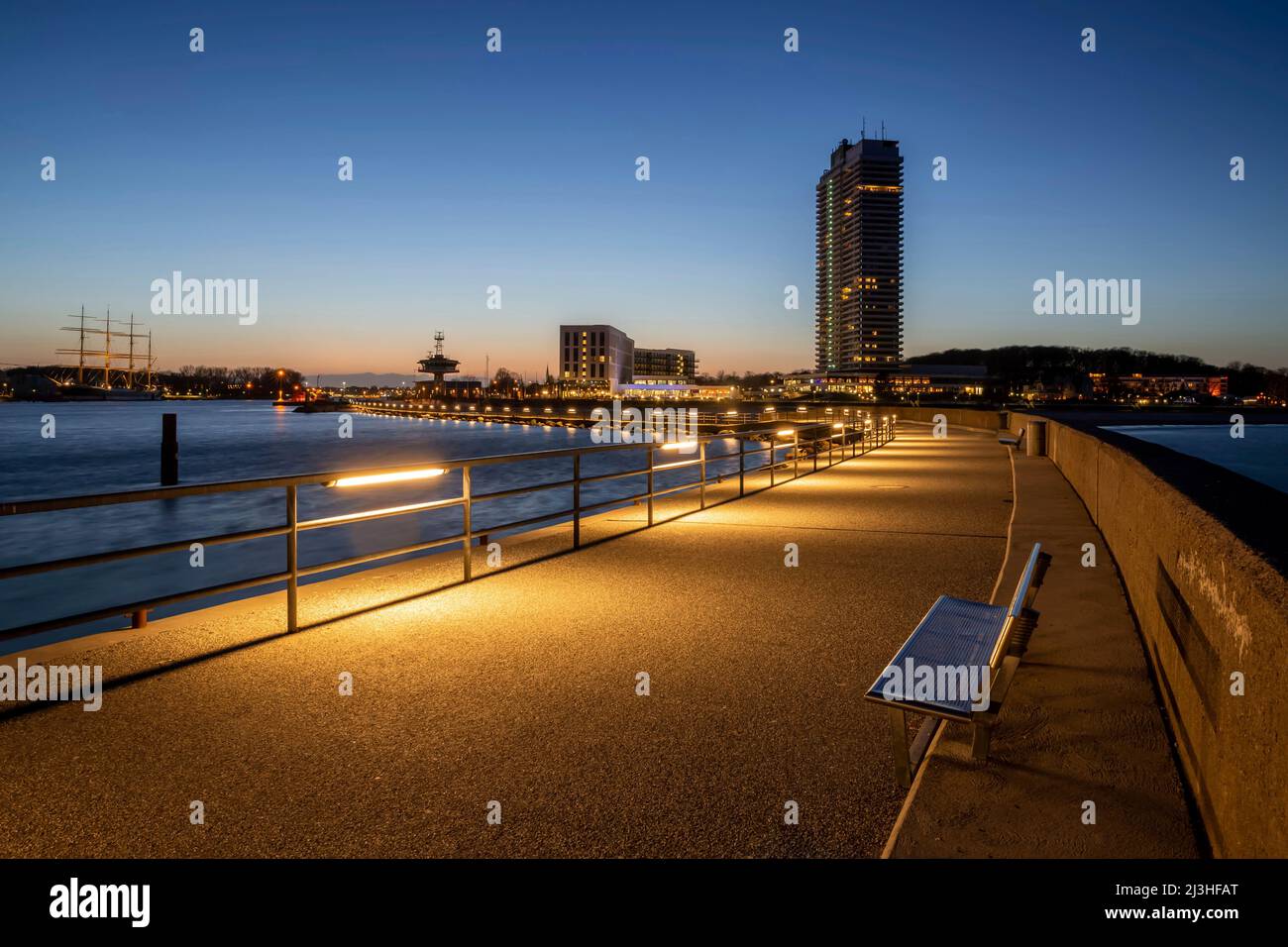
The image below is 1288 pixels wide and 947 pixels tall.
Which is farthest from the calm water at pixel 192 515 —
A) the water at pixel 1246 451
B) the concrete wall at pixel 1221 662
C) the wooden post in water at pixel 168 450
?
the water at pixel 1246 451

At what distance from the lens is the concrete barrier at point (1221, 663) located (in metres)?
2.34

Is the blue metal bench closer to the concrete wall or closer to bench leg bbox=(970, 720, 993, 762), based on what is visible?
bench leg bbox=(970, 720, 993, 762)

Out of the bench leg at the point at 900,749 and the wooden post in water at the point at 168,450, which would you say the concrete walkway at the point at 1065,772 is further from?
the wooden post in water at the point at 168,450

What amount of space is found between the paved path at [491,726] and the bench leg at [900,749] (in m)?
0.07

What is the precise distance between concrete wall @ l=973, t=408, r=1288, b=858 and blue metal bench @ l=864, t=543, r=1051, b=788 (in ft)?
2.33

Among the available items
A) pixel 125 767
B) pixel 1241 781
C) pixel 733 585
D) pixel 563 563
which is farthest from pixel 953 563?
pixel 125 767

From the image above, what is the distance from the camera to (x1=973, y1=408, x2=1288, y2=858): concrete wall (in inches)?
91.9

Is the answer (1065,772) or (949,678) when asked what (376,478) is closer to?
(949,678)

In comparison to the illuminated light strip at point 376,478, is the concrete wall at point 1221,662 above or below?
below

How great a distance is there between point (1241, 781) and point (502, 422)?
170061 millimetres

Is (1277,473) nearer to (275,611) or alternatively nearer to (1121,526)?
(1121,526)

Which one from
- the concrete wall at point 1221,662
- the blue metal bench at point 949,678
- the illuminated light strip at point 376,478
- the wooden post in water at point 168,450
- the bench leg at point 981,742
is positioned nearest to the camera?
the concrete wall at point 1221,662

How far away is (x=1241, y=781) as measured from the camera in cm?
262

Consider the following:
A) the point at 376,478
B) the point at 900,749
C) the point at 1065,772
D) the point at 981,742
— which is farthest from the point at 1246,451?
the point at 900,749
